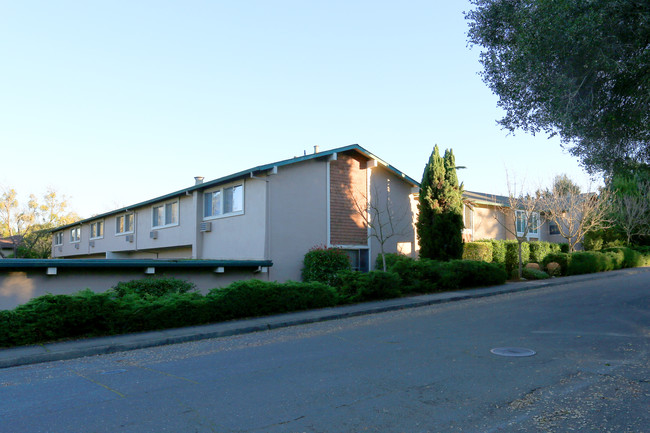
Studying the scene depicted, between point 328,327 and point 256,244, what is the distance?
8.13 meters

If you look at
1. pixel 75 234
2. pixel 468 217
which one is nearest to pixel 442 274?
pixel 468 217

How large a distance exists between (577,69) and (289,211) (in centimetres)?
1169

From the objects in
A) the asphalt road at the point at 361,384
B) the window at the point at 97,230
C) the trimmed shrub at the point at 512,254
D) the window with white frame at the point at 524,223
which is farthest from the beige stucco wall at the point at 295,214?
the window at the point at 97,230

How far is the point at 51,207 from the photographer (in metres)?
60.0

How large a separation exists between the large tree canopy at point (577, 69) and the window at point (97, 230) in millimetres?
30995

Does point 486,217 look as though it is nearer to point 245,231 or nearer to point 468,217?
point 468,217

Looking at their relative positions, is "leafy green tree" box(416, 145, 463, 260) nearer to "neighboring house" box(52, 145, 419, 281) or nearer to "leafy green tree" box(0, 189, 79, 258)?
"neighboring house" box(52, 145, 419, 281)

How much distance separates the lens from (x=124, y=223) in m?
33.3

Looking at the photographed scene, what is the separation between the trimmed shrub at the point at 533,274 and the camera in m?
24.2

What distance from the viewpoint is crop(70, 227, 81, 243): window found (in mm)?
41850

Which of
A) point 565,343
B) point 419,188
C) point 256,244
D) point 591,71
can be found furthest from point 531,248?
point 565,343

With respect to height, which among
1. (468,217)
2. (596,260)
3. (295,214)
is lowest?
(596,260)

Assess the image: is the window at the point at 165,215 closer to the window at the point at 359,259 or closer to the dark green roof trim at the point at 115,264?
the dark green roof trim at the point at 115,264

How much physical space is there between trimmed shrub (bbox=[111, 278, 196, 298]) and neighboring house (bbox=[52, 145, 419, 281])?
160 inches
